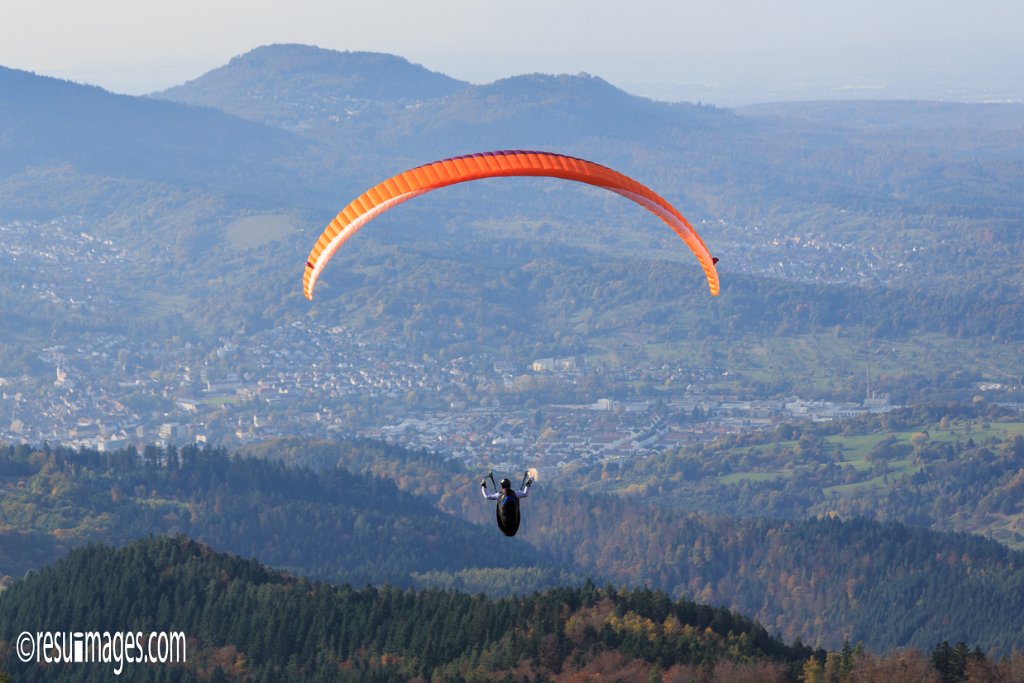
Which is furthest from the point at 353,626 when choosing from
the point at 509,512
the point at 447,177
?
the point at 509,512

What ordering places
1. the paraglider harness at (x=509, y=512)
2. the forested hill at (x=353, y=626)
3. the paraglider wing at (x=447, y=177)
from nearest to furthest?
the paraglider harness at (x=509, y=512), the paraglider wing at (x=447, y=177), the forested hill at (x=353, y=626)

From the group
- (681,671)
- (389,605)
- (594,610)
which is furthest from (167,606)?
(681,671)

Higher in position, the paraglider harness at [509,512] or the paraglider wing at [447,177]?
the paraglider wing at [447,177]

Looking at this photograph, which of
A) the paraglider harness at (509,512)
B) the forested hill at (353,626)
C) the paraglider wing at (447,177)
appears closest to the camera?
the paraglider harness at (509,512)

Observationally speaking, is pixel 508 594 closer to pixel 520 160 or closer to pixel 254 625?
pixel 254 625

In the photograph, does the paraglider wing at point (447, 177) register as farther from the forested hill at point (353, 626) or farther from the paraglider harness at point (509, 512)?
the forested hill at point (353, 626)

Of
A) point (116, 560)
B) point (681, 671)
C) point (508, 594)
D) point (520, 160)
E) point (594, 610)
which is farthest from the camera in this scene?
point (508, 594)

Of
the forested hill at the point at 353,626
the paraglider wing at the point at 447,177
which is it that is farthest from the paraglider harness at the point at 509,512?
the forested hill at the point at 353,626

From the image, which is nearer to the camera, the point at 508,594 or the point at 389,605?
the point at 389,605

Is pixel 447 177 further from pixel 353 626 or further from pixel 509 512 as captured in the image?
pixel 353 626
